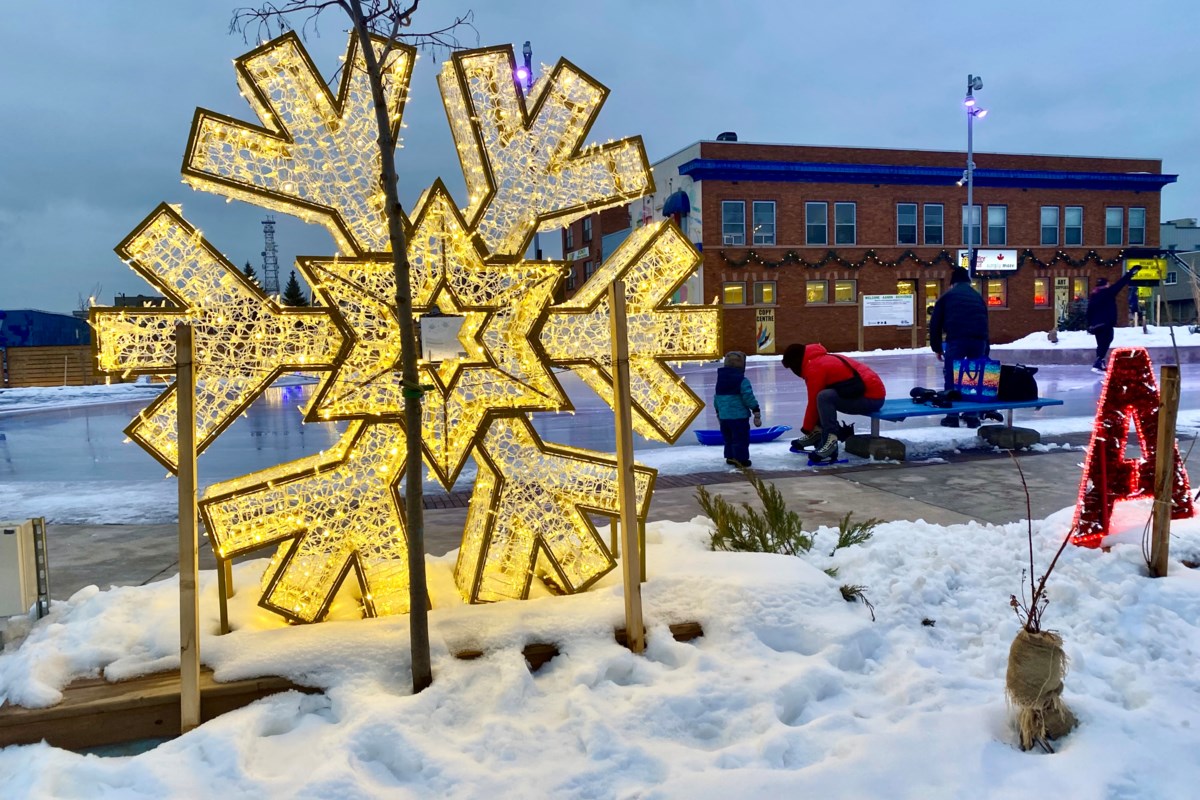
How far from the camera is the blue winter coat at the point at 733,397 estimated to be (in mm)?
8641

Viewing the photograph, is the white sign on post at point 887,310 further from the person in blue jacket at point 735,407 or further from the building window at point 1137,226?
the person in blue jacket at point 735,407

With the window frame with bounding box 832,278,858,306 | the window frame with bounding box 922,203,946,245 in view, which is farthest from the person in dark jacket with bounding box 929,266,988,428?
the window frame with bounding box 922,203,946,245

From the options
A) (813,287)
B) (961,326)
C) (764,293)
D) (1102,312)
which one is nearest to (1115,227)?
(813,287)

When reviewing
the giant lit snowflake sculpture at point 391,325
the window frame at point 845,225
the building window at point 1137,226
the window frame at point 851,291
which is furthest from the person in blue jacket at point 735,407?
the building window at point 1137,226

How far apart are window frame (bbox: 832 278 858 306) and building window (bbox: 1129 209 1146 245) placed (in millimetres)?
14085

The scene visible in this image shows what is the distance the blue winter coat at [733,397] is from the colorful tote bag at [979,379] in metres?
3.16

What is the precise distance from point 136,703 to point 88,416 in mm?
17981

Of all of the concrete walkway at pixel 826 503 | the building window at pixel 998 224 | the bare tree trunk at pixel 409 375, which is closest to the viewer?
the bare tree trunk at pixel 409 375

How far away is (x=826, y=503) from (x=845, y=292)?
29.4m

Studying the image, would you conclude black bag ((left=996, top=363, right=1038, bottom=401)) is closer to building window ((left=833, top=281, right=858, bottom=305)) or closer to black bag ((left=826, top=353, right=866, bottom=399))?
black bag ((left=826, top=353, right=866, bottom=399))

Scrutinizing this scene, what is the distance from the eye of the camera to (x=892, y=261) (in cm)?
3450

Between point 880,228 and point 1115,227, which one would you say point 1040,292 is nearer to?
point 1115,227

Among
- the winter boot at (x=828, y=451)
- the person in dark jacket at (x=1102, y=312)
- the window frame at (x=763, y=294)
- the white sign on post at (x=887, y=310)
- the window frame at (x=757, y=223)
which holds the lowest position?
the winter boot at (x=828, y=451)

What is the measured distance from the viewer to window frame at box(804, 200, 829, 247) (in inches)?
1319
